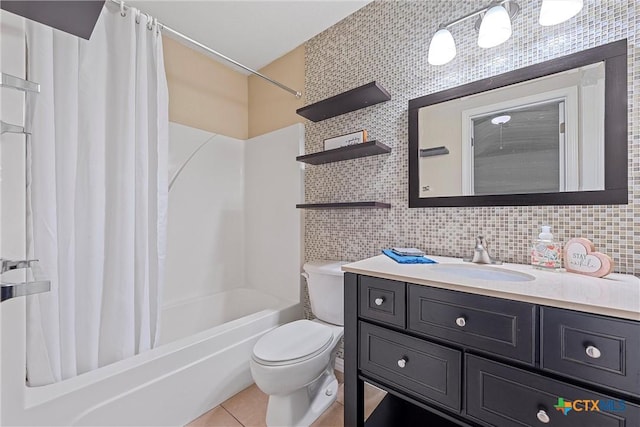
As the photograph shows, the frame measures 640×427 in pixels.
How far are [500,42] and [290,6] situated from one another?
51.1 inches

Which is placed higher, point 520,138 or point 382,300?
point 520,138

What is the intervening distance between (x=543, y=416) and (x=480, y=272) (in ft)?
1.73

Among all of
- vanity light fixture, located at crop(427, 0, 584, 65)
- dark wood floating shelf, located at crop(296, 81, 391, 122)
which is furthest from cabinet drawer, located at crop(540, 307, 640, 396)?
dark wood floating shelf, located at crop(296, 81, 391, 122)

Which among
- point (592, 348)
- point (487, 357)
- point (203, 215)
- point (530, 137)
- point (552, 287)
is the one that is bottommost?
point (487, 357)

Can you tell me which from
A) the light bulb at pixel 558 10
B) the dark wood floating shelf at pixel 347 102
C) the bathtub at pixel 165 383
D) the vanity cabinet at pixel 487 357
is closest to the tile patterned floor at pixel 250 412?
the bathtub at pixel 165 383

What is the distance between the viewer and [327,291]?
161 cm

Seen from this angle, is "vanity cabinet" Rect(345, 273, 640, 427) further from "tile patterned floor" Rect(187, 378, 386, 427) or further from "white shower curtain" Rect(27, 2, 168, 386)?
"white shower curtain" Rect(27, 2, 168, 386)

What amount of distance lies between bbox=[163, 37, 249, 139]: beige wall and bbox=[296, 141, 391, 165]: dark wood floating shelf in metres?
1.03

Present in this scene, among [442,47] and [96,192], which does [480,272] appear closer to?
[442,47]

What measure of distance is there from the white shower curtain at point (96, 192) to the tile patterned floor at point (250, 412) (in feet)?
1.70

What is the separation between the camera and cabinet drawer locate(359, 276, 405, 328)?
976 millimetres

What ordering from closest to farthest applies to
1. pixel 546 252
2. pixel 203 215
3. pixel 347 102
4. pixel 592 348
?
pixel 592 348 → pixel 546 252 → pixel 347 102 → pixel 203 215

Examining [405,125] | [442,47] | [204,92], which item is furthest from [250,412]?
[204,92]

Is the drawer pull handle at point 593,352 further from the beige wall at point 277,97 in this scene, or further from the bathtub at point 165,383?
the beige wall at point 277,97
